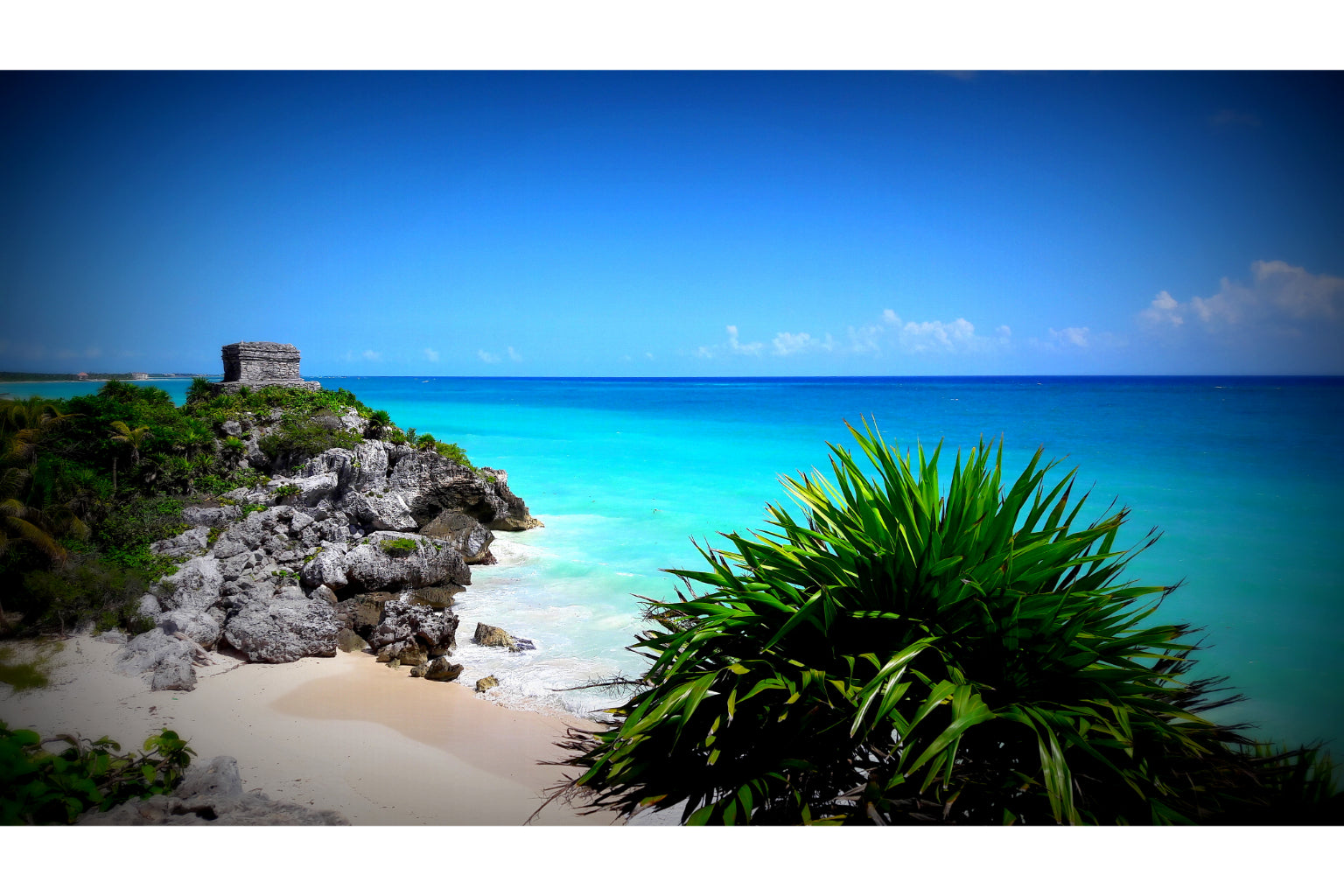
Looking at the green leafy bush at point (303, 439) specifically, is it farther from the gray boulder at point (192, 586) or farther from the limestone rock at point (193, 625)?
the limestone rock at point (193, 625)

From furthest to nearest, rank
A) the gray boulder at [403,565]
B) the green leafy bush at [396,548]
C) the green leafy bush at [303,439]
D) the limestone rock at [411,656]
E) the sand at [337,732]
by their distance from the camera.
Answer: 1. the green leafy bush at [303,439]
2. the green leafy bush at [396,548]
3. the gray boulder at [403,565]
4. the limestone rock at [411,656]
5. the sand at [337,732]

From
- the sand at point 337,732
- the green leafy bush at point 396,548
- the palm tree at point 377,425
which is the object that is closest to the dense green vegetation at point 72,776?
the sand at point 337,732

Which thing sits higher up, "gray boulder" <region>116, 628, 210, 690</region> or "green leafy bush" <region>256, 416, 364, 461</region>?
"green leafy bush" <region>256, 416, 364, 461</region>

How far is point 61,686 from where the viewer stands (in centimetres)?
327

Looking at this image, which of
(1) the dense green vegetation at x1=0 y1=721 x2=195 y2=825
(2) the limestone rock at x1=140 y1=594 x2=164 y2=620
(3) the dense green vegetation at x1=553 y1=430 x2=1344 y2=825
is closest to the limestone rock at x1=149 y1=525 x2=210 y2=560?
(2) the limestone rock at x1=140 y1=594 x2=164 y2=620

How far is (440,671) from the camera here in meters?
4.83

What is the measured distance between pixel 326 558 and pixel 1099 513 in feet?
34.7

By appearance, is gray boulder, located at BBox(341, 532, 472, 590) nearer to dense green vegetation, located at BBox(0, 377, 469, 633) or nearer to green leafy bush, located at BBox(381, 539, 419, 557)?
green leafy bush, located at BBox(381, 539, 419, 557)

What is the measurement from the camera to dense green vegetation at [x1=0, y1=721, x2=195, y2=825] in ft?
7.61

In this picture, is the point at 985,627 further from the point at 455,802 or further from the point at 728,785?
the point at 455,802

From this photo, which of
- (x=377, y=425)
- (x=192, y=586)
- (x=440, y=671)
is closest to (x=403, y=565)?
(x=192, y=586)

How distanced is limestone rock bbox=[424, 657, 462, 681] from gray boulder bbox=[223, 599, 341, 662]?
2.53 feet

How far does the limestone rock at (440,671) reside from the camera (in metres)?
4.83

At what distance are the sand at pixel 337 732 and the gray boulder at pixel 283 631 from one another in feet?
0.46
